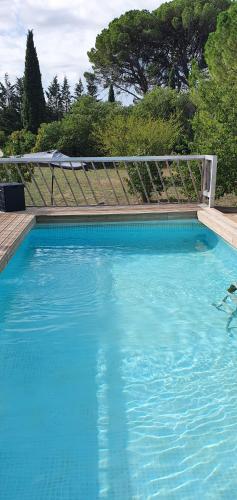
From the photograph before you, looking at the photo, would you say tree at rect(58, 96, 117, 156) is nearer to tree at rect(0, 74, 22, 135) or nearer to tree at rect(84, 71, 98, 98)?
tree at rect(0, 74, 22, 135)

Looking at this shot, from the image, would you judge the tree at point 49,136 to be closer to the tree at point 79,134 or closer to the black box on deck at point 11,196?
the tree at point 79,134

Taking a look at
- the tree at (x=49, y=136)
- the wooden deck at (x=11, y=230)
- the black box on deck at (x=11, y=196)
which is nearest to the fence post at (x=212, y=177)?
the wooden deck at (x=11, y=230)

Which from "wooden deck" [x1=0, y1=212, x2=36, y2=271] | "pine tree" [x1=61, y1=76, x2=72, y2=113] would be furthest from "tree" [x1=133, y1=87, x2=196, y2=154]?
"pine tree" [x1=61, y1=76, x2=72, y2=113]

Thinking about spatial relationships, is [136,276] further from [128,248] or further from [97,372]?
[97,372]

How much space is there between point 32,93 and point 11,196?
17742 millimetres

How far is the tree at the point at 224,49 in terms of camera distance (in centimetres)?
1180

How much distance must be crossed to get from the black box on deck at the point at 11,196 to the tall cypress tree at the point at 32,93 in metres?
17.2

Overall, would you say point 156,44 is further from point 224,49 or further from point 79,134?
point 224,49

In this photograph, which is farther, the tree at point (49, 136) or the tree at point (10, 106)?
the tree at point (10, 106)

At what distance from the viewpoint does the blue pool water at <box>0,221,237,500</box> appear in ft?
7.47

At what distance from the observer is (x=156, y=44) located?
25.1 metres

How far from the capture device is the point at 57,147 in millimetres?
19328

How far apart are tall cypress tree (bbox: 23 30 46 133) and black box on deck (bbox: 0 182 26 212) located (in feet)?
56.3

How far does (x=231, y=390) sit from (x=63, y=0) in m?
7.48
